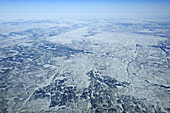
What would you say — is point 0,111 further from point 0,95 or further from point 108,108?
point 108,108

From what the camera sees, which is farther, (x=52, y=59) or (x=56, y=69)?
(x=52, y=59)

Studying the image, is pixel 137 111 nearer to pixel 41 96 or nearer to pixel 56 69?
pixel 41 96

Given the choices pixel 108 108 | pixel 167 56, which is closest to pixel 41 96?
pixel 108 108

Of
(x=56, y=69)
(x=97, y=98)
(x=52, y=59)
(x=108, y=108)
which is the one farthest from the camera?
(x=52, y=59)

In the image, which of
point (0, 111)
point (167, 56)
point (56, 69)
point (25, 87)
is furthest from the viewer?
point (167, 56)

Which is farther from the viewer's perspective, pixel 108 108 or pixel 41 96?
pixel 41 96

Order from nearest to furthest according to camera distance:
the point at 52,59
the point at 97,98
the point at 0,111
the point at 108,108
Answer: the point at 0,111
the point at 108,108
the point at 97,98
the point at 52,59

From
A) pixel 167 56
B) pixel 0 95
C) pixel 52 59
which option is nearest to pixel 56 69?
pixel 52 59

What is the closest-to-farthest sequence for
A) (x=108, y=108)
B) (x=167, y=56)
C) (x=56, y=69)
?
(x=108, y=108) < (x=56, y=69) < (x=167, y=56)
